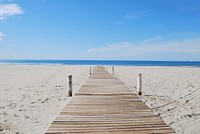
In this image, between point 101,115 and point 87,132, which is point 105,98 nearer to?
point 101,115

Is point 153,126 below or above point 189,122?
above

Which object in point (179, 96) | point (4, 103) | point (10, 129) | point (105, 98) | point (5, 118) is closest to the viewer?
point (10, 129)

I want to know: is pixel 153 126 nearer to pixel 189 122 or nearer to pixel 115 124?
pixel 115 124

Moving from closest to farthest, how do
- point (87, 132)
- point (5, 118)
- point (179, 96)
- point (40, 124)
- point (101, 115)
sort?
point (87, 132) → point (101, 115) → point (40, 124) → point (5, 118) → point (179, 96)

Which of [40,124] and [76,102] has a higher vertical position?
[76,102]

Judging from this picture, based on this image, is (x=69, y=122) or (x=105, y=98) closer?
(x=69, y=122)

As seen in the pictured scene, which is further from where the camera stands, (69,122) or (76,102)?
(76,102)

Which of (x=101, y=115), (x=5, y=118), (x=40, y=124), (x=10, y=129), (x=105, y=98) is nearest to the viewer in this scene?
(x=101, y=115)

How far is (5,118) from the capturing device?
7641mm

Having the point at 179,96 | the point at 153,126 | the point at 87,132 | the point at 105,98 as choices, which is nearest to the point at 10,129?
the point at 87,132

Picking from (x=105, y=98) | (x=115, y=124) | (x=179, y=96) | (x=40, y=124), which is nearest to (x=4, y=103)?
(x=40, y=124)

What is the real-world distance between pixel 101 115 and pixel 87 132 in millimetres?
1350

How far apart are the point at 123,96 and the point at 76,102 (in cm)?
201

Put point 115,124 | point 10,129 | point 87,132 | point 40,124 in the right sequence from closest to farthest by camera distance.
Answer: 1. point 87,132
2. point 115,124
3. point 10,129
4. point 40,124
